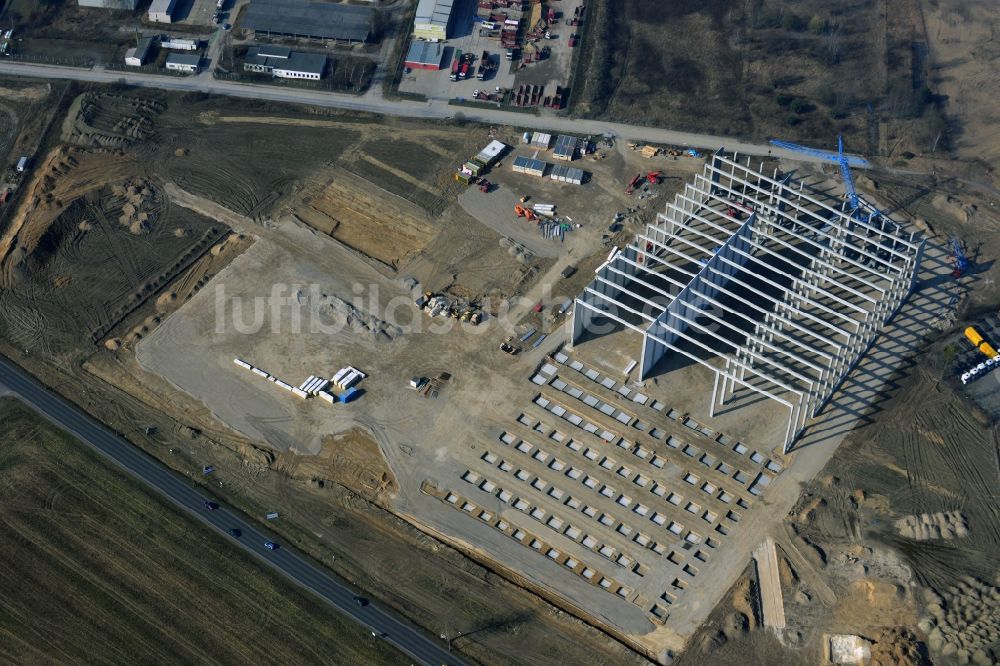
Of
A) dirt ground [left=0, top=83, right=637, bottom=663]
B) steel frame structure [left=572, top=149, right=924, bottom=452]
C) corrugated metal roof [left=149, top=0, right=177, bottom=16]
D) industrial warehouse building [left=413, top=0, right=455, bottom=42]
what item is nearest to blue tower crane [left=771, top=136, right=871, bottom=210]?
steel frame structure [left=572, top=149, right=924, bottom=452]

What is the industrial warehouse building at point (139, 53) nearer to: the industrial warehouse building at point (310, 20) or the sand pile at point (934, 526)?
the industrial warehouse building at point (310, 20)

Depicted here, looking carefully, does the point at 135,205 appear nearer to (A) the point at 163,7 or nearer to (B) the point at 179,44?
(B) the point at 179,44

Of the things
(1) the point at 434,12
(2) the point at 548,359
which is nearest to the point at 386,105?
(1) the point at 434,12

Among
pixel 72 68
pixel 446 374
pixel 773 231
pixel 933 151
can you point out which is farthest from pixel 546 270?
pixel 72 68

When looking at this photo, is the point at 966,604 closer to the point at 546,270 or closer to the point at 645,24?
the point at 546,270

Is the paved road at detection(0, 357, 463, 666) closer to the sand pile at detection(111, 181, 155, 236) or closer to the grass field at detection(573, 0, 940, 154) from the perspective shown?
the sand pile at detection(111, 181, 155, 236)

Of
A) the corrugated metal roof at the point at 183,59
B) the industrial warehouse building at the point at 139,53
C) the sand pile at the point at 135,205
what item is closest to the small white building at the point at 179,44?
the industrial warehouse building at the point at 139,53
